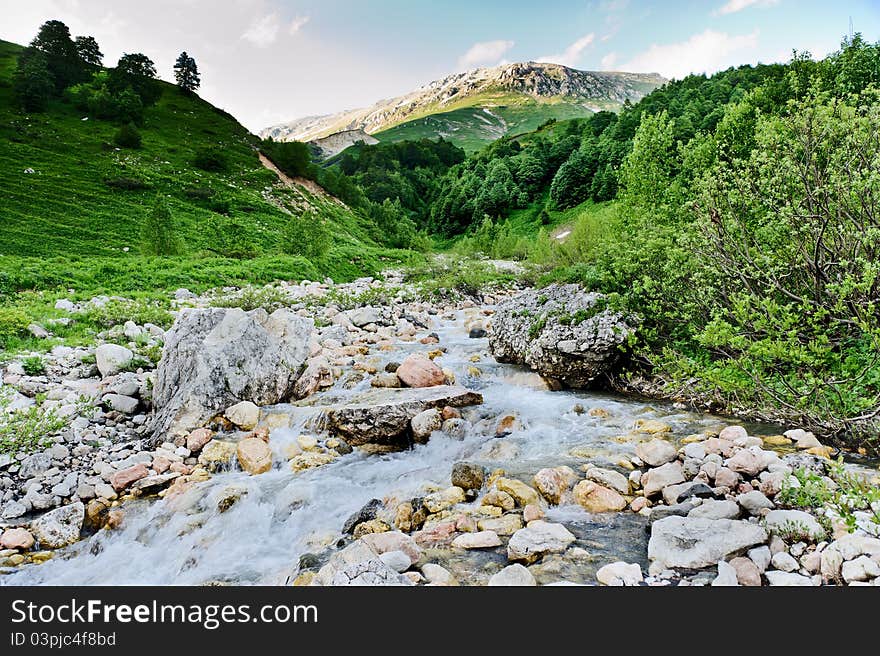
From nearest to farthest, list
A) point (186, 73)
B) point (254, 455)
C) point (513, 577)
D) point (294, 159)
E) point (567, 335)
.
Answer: point (513, 577) < point (254, 455) < point (567, 335) < point (294, 159) < point (186, 73)

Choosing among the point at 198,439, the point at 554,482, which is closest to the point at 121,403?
Result: the point at 198,439

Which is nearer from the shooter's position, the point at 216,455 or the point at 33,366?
the point at 216,455

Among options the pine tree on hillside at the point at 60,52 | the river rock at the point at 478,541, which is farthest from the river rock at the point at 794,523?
the pine tree on hillside at the point at 60,52

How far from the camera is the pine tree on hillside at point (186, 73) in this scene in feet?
302

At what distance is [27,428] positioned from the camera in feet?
24.4

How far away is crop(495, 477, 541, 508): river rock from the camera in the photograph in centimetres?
605

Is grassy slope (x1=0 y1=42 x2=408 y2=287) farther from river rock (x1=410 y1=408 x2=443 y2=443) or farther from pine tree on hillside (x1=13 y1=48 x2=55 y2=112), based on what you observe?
river rock (x1=410 y1=408 x2=443 y2=443)

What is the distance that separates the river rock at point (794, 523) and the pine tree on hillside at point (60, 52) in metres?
97.2

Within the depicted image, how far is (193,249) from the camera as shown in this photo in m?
35.7

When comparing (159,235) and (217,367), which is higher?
(159,235)

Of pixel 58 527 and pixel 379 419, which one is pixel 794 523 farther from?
pixel 58 527

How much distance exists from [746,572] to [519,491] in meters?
2.68

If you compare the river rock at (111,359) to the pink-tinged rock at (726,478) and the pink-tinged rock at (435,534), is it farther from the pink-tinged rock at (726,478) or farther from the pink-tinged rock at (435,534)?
the pink-tinged rock at (726,478)

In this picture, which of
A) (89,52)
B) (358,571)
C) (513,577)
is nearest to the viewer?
(358,571)
